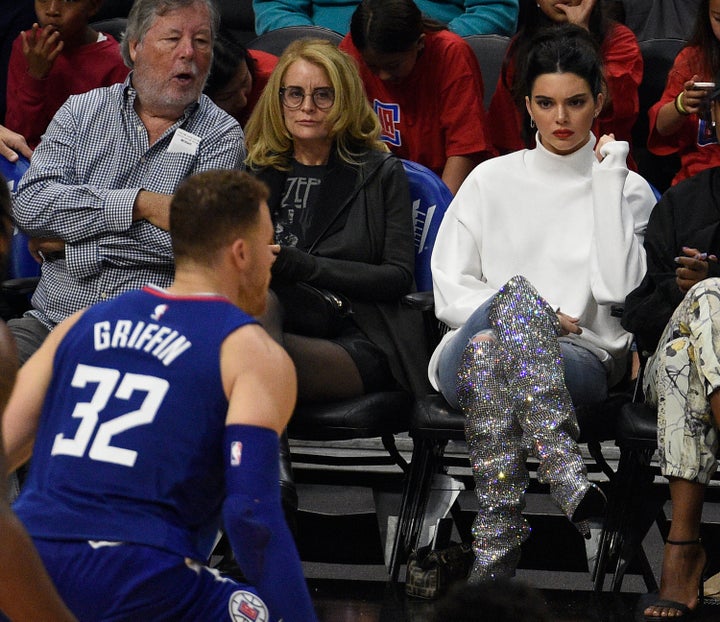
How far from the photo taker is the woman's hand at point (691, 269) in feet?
11.6

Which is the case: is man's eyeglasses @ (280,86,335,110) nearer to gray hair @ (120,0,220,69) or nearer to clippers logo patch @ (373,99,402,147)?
gray hair @ (120,0,220,69)

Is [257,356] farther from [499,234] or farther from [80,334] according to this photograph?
[499,234]

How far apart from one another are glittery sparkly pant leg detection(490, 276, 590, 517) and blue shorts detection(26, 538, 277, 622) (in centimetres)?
140

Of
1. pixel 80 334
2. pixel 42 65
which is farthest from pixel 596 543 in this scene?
pixel 42 65

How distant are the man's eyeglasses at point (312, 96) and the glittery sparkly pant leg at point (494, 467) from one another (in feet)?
3.46

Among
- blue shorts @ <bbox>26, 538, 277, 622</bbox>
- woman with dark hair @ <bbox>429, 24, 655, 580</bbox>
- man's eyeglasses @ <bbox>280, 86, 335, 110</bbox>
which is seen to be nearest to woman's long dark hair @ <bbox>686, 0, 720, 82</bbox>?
woman with dark hair @ <bbox>429, 24, 655, 580</bbox>

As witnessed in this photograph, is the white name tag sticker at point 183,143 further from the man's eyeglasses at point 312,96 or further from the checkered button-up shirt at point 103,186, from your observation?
the man's eyeglasses at point 312,96

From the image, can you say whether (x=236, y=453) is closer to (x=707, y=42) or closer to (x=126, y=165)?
(x=126, y=165)

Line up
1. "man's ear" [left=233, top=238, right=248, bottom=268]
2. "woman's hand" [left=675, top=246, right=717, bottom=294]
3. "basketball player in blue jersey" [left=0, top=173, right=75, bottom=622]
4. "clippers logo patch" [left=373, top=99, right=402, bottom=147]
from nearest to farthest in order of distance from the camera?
1. "basketball player in blue jersey" [left=0, top=173, right=75, bottom=622]
2. "man's ear" [left=233, top=238, right=248, bottom=268]
3. "woman's hand" [left=675, top=246, right=717, bottom=294]
4. "clippers logo patch" [left=373, top=99, right=402, bottom=147]

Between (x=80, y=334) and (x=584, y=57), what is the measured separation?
219 cm

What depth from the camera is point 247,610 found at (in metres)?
2.18

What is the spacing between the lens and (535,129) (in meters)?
4.21

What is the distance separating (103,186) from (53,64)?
86cm

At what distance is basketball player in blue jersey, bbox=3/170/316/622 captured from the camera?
2.12 metres
